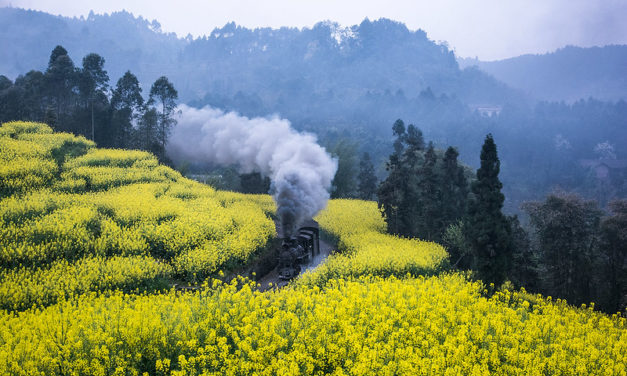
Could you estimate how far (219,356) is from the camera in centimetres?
997

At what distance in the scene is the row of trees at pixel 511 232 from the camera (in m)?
20.9

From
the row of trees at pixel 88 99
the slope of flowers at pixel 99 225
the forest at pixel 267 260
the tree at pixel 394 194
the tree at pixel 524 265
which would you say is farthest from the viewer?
the row of trees at pixel 88 99

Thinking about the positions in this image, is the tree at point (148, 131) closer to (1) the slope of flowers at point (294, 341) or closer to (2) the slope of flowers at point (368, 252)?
(2) the slope of flowers at point (368, 252)

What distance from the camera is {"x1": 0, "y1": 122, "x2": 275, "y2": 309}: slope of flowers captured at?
1731 cm

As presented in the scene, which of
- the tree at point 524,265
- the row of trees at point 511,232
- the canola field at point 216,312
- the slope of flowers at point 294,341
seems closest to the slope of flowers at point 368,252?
the canola field at point 216,312

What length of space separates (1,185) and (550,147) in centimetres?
15435

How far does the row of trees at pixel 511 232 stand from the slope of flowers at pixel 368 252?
214cm

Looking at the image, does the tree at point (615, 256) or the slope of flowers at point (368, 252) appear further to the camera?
the tree at point (615, 256)

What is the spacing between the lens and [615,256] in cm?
2408

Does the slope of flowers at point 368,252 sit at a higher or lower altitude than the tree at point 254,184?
lower

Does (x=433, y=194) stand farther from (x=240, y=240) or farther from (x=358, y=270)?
(x=240, y=240)

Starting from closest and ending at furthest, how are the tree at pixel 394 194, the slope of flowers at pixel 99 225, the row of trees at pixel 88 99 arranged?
the slope of flowers at pixel 99 225, the tree at pixel 394 194, the row of trees at pixel 88 99

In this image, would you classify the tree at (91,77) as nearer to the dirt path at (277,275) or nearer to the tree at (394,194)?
the dirt path at (277,275)

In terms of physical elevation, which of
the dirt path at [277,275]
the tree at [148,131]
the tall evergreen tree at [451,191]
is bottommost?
the dirt path at [277,275]
